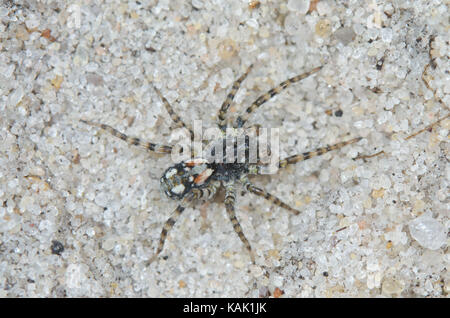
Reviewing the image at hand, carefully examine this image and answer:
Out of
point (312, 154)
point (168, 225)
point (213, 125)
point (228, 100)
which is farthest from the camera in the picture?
point (213, 125)

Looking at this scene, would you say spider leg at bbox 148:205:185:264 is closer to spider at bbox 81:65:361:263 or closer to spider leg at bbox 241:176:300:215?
spider at bbox 81:65:361:263

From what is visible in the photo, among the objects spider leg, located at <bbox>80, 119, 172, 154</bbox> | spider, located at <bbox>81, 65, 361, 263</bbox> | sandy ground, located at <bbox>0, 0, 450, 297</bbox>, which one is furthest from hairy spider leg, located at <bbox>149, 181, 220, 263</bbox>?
spider leg, located at <bbox>80, 119, 172, 154</bbox>

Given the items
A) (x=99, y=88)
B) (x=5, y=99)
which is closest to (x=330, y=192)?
(x=99, y=88)

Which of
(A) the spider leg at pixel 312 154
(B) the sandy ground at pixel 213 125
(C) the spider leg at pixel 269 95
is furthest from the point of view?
(C) the spider leg at pixel 269 95

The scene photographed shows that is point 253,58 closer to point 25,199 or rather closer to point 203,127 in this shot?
point 203,127

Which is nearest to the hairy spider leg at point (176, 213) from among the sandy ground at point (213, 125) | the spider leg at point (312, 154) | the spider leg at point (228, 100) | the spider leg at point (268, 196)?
the sandy ground at point (213, 125)

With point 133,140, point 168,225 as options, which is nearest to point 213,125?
point 133,140

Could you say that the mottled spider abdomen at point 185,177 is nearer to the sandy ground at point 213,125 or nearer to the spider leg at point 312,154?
the sandy ground at point 213,125

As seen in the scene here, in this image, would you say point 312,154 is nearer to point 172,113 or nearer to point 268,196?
point 268,196
